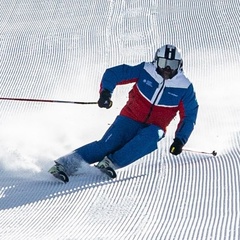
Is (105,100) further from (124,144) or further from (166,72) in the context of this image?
(166,72)

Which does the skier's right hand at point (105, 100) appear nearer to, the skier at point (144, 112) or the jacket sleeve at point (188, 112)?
the skier at point (144, 112)

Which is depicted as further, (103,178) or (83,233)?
(103,178)

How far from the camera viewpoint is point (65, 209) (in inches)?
147

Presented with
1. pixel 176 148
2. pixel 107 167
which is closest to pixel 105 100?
pixel 107 167

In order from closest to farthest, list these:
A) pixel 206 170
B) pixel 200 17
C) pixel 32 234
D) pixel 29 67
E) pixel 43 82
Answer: pixel 32 234 → pixel 206 170 → pixel 43 82 → pixel 29 67 → pixel 200 17

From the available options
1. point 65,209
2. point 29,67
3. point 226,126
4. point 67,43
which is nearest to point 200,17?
point 67,43

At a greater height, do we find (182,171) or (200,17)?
(200,17)

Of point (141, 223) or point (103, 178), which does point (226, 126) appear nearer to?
point (103, 178)

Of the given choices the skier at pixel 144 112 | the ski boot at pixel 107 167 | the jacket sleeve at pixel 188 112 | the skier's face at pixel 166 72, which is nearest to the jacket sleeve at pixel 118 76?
the skier at pixel 144 112

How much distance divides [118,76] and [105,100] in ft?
0.79

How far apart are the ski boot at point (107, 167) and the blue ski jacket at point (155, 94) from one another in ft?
1.50

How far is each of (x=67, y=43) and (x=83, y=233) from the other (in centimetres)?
564

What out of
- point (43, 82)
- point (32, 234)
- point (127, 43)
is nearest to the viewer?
point (32, 234)

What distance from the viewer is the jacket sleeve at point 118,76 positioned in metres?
4.63
